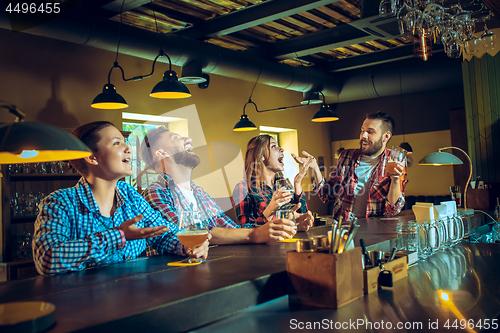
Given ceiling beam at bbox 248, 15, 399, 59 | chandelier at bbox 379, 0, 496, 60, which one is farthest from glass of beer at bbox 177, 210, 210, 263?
ceiling beam at bbox 248, 15, 399, 59

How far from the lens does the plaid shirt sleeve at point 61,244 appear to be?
1373 mm

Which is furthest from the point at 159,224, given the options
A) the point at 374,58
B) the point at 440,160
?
the point at 374,58

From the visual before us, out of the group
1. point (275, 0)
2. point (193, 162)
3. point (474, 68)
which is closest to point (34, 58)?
point (275, 0)

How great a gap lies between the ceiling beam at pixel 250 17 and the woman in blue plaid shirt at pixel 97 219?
3.04 meters

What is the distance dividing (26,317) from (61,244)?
1.98 feet

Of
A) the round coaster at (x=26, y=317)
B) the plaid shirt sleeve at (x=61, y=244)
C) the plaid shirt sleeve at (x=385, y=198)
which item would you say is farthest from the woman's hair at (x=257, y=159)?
the round coaster at (x=26, y=317)

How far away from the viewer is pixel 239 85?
6848mm

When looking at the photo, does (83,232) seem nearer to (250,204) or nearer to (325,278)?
(325,278)

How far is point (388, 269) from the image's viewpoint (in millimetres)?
1409

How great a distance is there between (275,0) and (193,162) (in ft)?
8.81

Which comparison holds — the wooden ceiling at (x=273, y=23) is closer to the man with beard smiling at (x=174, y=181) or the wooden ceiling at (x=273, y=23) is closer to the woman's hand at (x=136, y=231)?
Result: the man with beard smiling at (x=174, y=181)

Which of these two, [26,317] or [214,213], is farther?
[214,213]

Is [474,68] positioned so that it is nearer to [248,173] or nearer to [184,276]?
[248,173]

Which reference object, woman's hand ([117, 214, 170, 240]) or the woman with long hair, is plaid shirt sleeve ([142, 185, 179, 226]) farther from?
the woman with long hair
